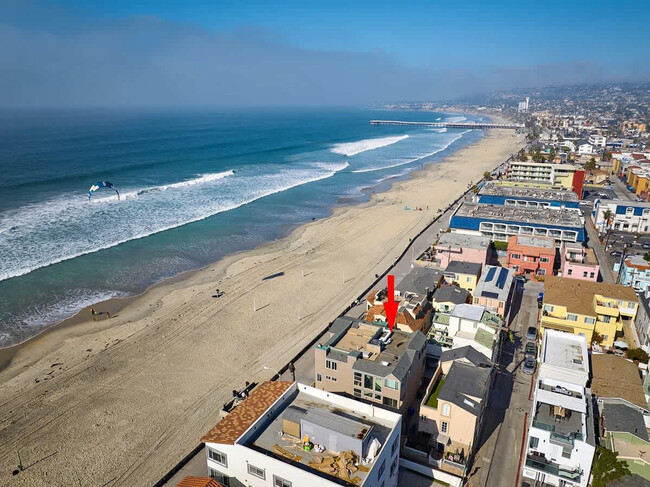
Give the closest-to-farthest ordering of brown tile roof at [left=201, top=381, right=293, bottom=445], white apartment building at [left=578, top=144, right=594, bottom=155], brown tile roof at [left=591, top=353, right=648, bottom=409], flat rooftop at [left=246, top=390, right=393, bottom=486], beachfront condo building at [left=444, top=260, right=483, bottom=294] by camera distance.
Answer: flat rooftop at [left=246, top=390, right=393, bottom=486] → brown tile roof at [left=201, top=381, right=293, bottom=445] → brown tile roof at [left=591, top=353, right=648, bottom=409] → beachfront condo building at [left=444, top=260, right=483, bottom=294] → white apartment building at [left=578, top=144, right=594, bottom=155]

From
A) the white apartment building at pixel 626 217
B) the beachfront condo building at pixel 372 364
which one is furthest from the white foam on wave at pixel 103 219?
the white apartment building at pixel 626 217

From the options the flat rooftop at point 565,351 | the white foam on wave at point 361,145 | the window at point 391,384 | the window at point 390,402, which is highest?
the white foam on wave at point 361,145

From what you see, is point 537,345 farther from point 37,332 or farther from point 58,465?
point 37,332

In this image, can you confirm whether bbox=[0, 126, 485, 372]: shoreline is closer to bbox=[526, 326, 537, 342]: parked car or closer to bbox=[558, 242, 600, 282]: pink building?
bbox=[526, 326, 537, 342]: parked car

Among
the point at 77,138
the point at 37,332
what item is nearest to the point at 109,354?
the point at 37,332

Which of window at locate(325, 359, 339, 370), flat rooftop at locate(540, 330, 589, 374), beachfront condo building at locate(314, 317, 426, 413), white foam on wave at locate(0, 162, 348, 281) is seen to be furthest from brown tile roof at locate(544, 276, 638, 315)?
white foam on wave at locate(0, 162, 348, 281)

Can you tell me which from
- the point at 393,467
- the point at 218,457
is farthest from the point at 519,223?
the point at 218,457

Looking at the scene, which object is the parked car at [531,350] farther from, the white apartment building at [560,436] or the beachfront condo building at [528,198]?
the beachfront condo building at [528,198]
